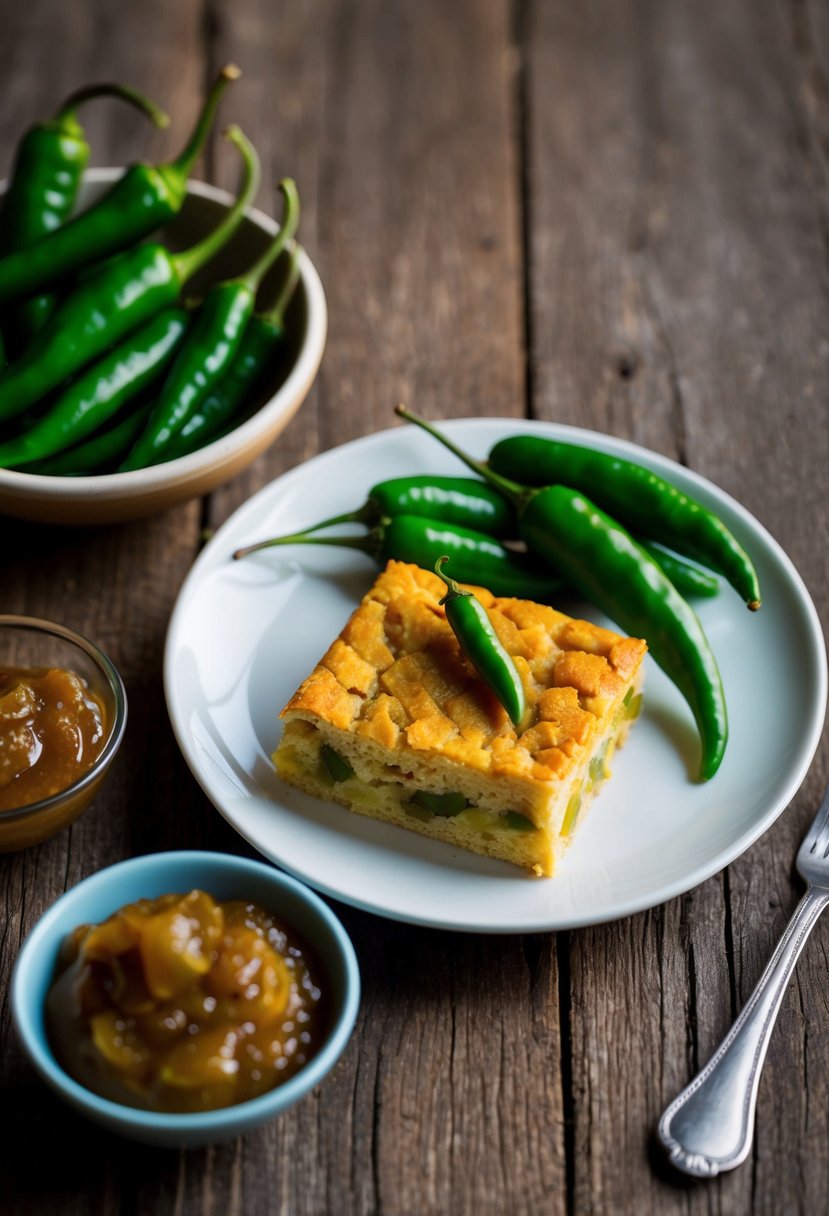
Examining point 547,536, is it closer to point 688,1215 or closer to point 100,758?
point 100,758

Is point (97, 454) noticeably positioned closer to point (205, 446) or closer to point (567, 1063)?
point (205, 446)

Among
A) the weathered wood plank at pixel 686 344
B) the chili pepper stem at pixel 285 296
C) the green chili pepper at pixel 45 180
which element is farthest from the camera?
the green chili pepper at pixel 45 180

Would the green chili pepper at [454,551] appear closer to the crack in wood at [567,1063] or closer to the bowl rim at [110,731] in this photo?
the bowl rim at [110,731]

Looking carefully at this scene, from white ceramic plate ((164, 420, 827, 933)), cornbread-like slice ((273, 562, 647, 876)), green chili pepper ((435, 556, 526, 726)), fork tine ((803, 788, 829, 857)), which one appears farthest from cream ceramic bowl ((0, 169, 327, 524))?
fork tine ((803, 788, 829, 857))

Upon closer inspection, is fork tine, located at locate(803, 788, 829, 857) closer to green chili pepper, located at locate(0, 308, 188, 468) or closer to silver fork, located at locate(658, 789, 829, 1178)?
silver fork, located at locate(658, 789, 829, 1178)

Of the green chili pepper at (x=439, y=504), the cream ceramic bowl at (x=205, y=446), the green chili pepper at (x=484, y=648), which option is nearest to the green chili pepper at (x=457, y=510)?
the green chili pepper at (x=439, y=504)
